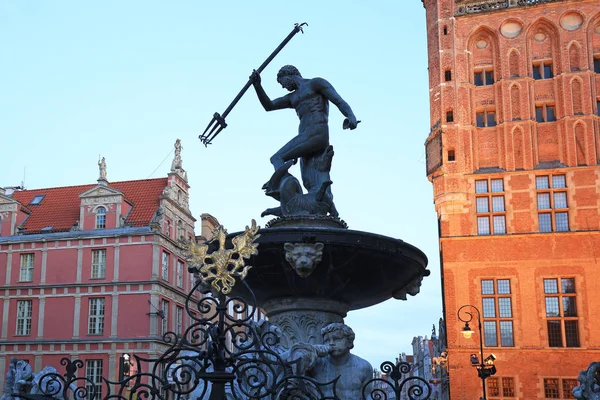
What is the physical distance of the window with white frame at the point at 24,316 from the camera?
36.8 meters

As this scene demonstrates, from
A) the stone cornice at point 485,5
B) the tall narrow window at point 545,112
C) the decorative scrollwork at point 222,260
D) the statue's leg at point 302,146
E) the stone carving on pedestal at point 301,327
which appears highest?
the stone cornice at point 485,5

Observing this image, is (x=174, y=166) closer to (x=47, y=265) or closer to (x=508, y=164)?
(x=47, y=265)

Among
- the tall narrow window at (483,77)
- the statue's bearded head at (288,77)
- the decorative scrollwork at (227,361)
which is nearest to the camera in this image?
the decorative scrollwork at (227,361)

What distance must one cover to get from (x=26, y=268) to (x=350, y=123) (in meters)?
33.5

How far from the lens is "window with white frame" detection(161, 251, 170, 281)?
37119mm

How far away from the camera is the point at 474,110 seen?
33.7m

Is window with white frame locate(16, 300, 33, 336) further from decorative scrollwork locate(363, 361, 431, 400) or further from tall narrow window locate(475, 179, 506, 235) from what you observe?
decorative scrollwork locate(363, 361, 431, 400)

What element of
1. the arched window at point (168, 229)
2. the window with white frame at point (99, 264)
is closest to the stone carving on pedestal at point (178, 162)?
the arched window at point (168, 229)

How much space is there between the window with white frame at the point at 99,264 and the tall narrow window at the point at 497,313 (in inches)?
703

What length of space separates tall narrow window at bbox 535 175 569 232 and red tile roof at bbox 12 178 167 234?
60.5 ft

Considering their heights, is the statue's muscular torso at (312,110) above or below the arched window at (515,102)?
below

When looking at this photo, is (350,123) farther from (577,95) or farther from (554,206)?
(577,95)

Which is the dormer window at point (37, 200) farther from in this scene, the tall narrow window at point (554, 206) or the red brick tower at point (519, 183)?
the tall narrow window at point (554, 206)

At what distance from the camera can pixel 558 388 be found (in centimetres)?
2991
